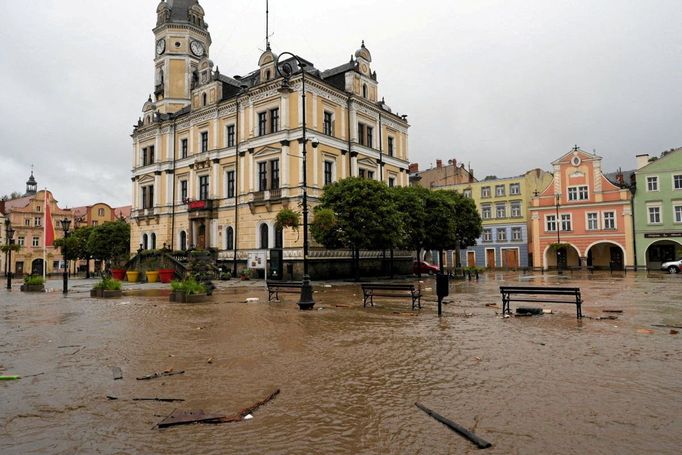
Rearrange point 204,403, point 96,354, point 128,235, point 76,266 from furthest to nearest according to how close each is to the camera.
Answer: point 76,266 → point 128,235 → point 96,354 → point 204,403

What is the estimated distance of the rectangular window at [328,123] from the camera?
3695cm

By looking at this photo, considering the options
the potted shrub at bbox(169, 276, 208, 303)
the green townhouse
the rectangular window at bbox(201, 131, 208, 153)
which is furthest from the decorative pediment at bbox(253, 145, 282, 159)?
the green townhouse

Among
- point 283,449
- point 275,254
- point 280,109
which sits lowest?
point 283,449

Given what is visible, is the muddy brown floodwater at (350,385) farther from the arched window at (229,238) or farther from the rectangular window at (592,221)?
the rectangular window at (592,221)

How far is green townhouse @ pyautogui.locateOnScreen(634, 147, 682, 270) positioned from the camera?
47188mm

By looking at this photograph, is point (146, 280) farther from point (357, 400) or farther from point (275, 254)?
point (357, 400)

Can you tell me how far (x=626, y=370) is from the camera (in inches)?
266

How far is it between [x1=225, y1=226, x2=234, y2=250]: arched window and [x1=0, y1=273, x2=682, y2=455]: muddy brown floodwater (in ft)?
89.9

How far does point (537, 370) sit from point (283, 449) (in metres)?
4.30

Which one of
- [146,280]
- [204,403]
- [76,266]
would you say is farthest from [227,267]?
[76,266]

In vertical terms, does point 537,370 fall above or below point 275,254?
below

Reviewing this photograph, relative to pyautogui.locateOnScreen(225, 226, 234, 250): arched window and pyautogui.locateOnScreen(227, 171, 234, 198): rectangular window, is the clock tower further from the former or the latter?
pyautogui.locateOnScreen(225, 226, 234, 250): arched window

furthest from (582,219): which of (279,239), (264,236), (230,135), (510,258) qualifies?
(230,135)

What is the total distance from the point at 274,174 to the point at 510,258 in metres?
37.1
